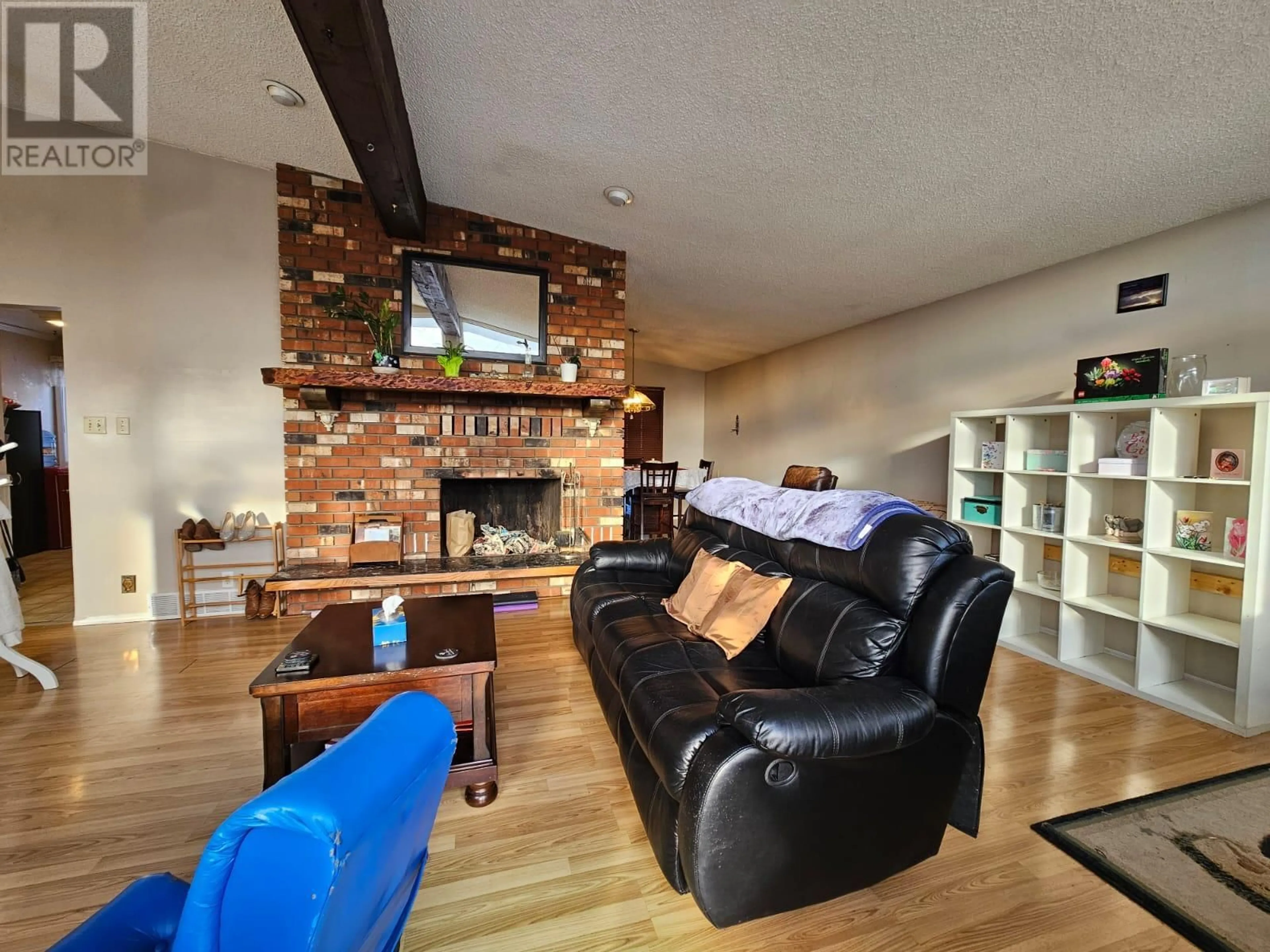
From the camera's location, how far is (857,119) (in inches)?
84.1

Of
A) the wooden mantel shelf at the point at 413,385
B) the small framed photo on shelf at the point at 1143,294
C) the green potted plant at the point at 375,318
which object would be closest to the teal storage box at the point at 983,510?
the small framed photo on shelf at the point at 1143,294

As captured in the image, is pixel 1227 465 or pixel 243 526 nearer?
pixel 1227 465

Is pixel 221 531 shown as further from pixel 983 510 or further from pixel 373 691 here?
pixel 983 510

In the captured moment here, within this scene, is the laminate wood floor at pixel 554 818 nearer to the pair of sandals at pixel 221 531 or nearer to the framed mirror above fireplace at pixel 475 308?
the pair of sandals at pixel 221 531

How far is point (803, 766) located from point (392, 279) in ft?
12.3

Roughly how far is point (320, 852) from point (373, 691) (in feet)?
4.49

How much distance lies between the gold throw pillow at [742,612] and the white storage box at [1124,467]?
6.36 feet

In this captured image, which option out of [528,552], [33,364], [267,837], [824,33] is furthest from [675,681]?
[33,364]

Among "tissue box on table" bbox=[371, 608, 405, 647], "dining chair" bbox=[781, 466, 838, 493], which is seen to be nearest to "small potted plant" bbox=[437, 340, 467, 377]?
"tissue box on table" bbox=[371, 608, 405, 647]

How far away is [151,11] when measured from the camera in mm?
2199

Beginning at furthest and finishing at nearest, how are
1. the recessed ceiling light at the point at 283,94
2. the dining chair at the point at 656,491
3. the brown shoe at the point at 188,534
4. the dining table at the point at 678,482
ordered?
the dining table at the point at 678,482, the dining chair at the point at 656,491, the brown shoe at the point at 188,534, the recessed ceiling light at the point at 283,94

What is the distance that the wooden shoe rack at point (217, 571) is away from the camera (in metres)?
3.42

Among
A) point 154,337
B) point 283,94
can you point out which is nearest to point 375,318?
point 283,94

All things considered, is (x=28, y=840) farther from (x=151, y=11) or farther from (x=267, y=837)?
(x=151, y=11)
